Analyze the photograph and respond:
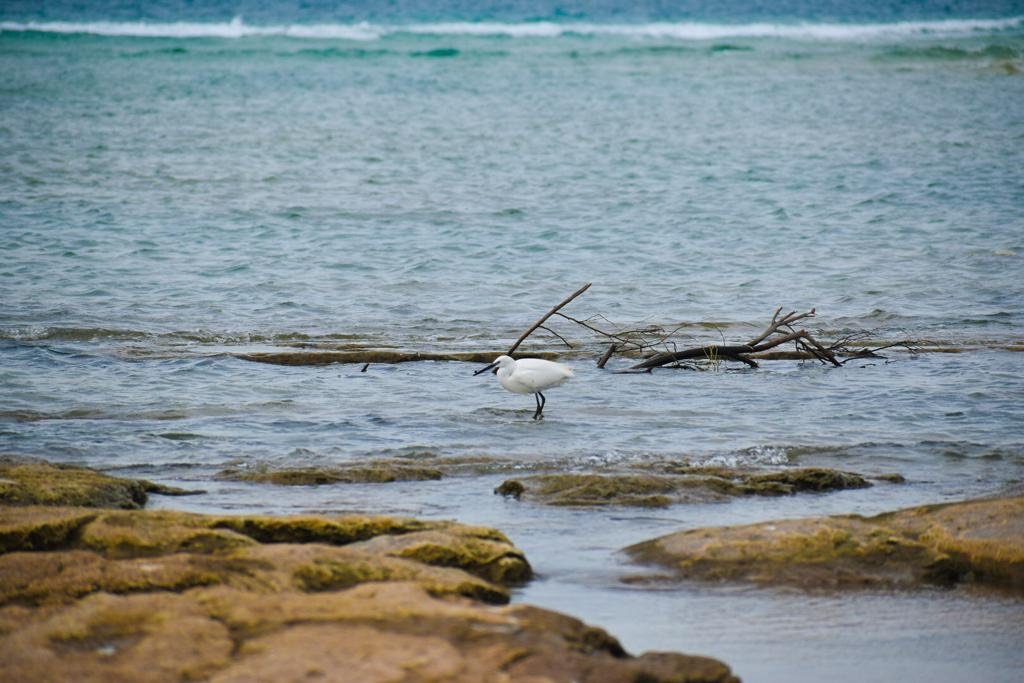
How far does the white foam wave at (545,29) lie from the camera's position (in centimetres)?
5856

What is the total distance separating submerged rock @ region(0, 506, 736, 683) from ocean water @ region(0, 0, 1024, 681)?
540 mm

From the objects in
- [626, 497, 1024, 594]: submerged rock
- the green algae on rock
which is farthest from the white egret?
[626, 497, 1024, 594]: submerged rock

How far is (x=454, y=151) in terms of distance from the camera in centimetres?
2336

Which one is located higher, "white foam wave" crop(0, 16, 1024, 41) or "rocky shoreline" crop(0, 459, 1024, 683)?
"white foam wave" crop(0, 16, 1024, 41)

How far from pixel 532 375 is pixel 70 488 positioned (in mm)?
3233

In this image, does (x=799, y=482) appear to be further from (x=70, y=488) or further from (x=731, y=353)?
(x=70, y=488)

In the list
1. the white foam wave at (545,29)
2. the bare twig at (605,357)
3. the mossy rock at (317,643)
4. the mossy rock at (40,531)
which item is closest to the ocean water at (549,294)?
the bare twig at (605,357)

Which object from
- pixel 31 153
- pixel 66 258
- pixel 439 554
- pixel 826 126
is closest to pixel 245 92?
pixel 31 153

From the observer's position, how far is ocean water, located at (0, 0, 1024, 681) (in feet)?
19.9

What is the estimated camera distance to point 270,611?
4.09 metres

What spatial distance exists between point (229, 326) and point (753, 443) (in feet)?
18.5

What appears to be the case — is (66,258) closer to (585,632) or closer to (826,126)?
(585,632)

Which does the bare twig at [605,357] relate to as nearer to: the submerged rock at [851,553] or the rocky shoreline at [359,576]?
the rocky shoreline at [359,576]

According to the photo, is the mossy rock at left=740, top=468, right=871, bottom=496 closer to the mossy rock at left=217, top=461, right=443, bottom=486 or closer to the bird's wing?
the mossy rock at left=217, top=461, right=443, bottom=486
